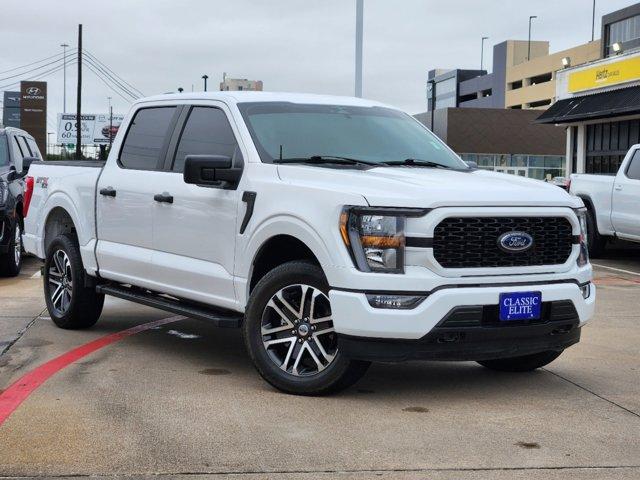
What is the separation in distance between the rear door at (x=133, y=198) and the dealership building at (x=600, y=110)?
2055 centimetres

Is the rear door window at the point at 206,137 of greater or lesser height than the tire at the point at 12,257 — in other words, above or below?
above

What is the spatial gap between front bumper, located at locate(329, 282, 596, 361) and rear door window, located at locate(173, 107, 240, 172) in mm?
1719

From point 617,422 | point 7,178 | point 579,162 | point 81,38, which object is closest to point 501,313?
point 617,422

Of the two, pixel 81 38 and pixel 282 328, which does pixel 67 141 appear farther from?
pixel 282 328

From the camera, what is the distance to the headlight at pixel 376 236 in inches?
223

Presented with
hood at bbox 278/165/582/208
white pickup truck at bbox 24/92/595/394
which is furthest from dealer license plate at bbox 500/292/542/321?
hood at bbox 278/165/582/208

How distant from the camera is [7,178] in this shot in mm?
13172

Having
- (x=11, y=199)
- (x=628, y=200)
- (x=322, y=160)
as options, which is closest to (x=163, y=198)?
(x=322, y=160)

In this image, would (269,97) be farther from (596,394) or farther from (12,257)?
→ (12,257)

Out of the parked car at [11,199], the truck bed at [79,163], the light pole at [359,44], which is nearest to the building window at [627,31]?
the light pole at [359,44]

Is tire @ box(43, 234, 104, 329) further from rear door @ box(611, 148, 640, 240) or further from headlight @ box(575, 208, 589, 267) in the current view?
rear door @ box(611, 148, 640, 240)

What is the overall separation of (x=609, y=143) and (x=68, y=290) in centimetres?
2459

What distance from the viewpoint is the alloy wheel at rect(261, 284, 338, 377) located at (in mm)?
5996

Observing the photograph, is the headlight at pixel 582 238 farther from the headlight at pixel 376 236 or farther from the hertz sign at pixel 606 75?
the hertz sign at pixel 606 75
